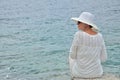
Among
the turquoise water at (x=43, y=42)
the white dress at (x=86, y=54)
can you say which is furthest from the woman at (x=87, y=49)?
the turquoise water at (x=43, y=42)

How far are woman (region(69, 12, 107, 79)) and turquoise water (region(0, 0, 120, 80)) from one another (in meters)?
2.97

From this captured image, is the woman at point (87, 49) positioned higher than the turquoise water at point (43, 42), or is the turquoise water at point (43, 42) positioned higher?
the woman at point (87, 49)

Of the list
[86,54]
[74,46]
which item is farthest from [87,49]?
[74,46]

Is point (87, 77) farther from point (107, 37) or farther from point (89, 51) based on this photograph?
point (107, 37)

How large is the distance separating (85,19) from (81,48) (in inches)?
19.8

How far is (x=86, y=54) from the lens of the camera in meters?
6.64

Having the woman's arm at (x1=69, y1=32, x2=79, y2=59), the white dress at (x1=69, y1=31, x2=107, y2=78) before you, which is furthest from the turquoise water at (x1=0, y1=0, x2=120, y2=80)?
the woman's arm at (x1=69, y1=32, x2=79, y2=59)

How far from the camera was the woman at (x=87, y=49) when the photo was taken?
6547mm

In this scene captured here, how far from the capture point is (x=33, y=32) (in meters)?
17.6

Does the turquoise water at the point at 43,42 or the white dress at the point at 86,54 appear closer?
the white dress at the point at 86,54

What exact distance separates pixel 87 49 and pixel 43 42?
843 centimetres

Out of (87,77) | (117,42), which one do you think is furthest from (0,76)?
(117,42)

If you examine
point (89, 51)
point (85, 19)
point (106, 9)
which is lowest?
point (106, 9)

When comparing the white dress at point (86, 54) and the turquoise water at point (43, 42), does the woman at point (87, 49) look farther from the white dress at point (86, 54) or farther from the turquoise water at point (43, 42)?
the turquoise water at point (43, 42)
